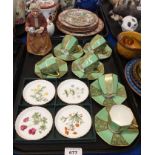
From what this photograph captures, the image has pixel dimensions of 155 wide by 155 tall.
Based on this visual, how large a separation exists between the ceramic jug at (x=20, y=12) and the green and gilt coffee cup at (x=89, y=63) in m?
0.37

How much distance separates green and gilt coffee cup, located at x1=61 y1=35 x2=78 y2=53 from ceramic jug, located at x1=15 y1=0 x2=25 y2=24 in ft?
0.82

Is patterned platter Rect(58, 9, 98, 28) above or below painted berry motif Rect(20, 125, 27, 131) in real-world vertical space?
above

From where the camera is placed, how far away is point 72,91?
81 cm

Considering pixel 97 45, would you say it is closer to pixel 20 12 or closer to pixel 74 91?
pixel 74 91

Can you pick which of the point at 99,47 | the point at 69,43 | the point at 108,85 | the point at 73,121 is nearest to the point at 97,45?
the point at 99,47

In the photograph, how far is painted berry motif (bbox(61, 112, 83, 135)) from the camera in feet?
2.29

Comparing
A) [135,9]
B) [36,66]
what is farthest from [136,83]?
[135,9]

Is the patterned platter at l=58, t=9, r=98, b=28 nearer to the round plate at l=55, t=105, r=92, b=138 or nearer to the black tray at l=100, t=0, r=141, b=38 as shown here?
the black tray at l=100, t=0, r=141, b=38

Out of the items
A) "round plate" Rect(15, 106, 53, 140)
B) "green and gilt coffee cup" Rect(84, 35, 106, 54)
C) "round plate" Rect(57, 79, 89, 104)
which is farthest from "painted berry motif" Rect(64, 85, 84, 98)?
"green and gilt coffee cup" Rect(84, 35, 106, 54)

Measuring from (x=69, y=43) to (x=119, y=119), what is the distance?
1.30 feet

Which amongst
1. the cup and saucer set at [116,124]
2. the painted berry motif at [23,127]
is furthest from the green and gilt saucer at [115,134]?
the painted berry motif at [23,127]

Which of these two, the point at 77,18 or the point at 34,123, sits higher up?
the point at 77,18

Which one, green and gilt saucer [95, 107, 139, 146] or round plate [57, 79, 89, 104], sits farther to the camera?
round plate [57, 79, 89, 104]

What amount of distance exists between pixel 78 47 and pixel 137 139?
0.45 metres
